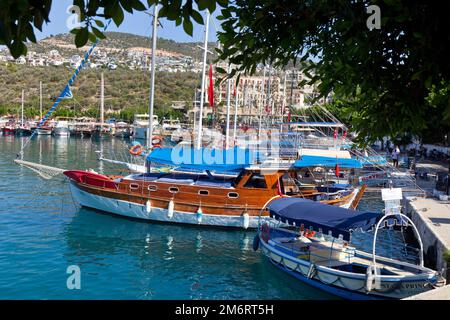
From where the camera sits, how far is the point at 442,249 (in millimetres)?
13539

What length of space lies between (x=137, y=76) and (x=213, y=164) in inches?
4516

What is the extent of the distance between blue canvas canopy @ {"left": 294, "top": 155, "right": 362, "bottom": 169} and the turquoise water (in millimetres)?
4323

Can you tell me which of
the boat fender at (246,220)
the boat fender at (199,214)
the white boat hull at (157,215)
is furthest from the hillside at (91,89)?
the boat fender at (246,220)

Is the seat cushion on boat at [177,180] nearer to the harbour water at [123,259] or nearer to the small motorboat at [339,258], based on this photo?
the harbour water at [123,259]

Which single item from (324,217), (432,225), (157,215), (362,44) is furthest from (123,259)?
(362,44)

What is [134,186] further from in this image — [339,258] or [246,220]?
[339,258]

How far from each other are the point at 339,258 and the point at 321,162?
937 cm

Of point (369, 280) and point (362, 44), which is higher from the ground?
point (362, 44)

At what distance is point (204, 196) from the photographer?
835 inches

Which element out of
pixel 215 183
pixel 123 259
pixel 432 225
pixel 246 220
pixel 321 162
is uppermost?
pixel 321 162

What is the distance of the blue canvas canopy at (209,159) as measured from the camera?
21875 millimetres

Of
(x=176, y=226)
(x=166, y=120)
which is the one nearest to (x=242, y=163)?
(x=176, y=226)

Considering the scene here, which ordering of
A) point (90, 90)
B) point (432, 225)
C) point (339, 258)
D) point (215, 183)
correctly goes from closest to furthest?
point (339, 258) → point (432, 225) → point (215, 183) → point (90, 90)

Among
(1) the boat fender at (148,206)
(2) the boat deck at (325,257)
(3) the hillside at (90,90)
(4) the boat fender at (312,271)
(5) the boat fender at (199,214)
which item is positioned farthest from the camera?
(3) the hillside at (90,90)
